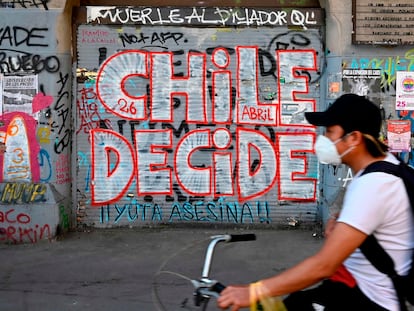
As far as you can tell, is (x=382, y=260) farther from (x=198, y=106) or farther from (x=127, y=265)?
(x=198, y=106)

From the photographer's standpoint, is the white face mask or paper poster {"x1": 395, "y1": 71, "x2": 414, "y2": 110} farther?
paper poster {"x1": 395, "y1": 71, "x2": 414, "y2": 110}

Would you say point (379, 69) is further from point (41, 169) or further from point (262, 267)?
point (41, 169)

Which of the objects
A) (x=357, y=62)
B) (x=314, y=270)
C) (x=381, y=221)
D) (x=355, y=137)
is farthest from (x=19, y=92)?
(x=381, y=221)

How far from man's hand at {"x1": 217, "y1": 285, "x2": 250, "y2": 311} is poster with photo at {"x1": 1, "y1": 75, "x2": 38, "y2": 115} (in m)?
5.86

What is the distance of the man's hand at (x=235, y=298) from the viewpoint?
241cm

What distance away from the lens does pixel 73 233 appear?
797 cm

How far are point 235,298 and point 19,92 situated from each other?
19.7 ft

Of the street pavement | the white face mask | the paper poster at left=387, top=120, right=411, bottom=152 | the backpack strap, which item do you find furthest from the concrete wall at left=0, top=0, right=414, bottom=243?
the backpack strap

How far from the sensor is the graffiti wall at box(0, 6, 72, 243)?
296 inches

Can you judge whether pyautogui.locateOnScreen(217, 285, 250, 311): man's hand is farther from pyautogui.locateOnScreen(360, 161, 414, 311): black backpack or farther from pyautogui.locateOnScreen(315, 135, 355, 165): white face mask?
pyautogui.locateOnScreen(315, 135, 355, 165): white face mask

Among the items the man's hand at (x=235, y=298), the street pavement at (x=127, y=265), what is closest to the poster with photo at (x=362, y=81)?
the street pavement at (x=127, y=265)

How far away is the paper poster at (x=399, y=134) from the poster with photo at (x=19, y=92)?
184 inches

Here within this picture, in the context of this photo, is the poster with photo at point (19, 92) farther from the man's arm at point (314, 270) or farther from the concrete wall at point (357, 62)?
the man's arm at point (314, 270)

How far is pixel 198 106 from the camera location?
798cm
